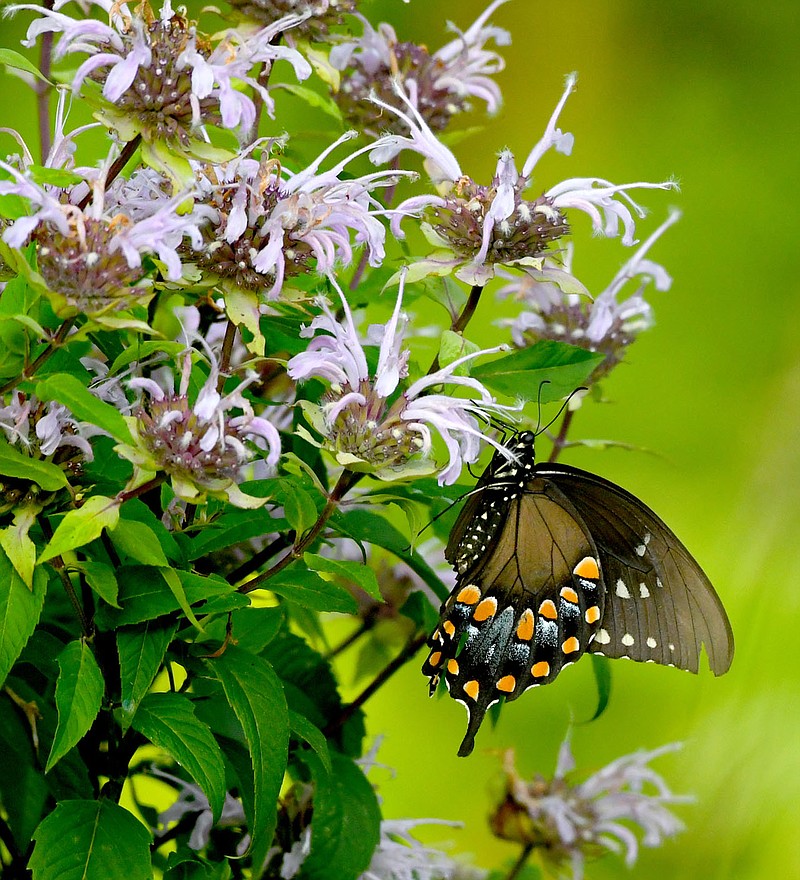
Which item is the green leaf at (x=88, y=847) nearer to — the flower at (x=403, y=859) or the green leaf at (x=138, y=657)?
the green leaf at (x=138, y=657)

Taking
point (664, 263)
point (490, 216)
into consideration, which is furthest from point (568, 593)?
point (664, 263)

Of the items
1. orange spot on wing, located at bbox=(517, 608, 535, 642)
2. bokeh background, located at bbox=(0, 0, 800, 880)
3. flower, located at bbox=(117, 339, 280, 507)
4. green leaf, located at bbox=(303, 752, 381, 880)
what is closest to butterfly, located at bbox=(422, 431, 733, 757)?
orange spot on wing, located at bbox=(517, 608, 535, 642)

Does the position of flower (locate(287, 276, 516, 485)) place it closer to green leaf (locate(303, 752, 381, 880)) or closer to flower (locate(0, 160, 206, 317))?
flower (locate(0, 160, 206, 317))

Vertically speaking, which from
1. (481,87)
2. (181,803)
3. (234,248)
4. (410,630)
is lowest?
(181,803)

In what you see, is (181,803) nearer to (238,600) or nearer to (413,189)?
(238,600)

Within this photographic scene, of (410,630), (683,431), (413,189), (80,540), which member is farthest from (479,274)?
(683,431)

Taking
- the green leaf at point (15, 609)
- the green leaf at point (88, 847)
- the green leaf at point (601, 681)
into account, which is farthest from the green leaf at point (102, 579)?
the green leaf at point (601, 681)
